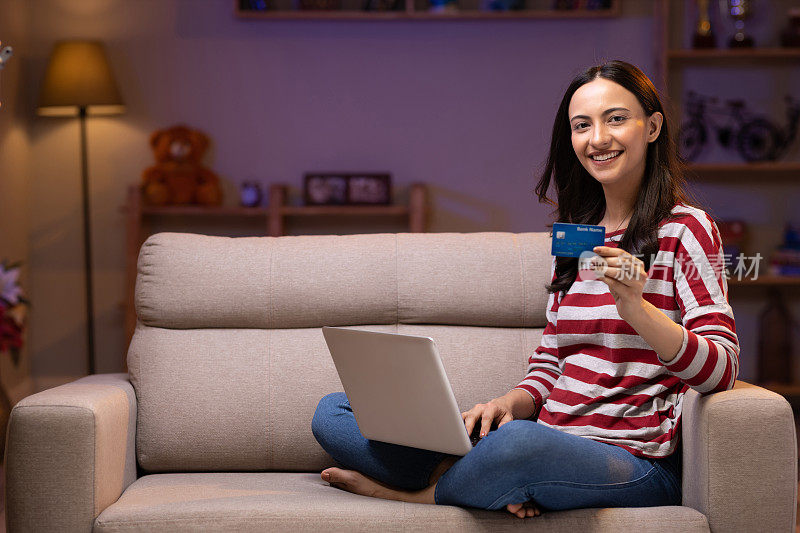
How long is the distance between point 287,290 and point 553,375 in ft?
2.17

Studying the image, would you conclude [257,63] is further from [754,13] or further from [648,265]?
[648,265]

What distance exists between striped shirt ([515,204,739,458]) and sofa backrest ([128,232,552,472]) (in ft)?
1.10

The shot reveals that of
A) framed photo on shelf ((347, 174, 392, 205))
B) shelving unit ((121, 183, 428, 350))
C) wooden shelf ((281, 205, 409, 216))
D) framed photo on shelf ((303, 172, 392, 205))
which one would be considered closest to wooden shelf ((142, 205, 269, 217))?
shelving unit ((121, 183, 428, 350))

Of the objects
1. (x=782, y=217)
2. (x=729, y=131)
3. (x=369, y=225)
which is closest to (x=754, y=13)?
(x=729, y=131)

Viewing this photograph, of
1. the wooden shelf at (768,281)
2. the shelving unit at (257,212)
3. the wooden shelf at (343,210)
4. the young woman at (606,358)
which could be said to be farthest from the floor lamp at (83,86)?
the wooden shelf at (768,281)

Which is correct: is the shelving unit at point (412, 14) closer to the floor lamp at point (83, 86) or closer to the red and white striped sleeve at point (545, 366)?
the floor lamp at point (83, 86)

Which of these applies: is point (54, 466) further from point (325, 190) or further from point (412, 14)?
point (412, 14)

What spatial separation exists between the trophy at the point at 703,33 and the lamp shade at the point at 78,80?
2686 millimetres

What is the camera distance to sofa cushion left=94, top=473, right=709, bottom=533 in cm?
143

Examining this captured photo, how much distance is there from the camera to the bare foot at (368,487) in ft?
5.04

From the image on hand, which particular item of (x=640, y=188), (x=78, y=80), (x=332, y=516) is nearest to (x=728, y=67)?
(x=640, y=188)

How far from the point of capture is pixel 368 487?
1589 mm

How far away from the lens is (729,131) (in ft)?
12.9

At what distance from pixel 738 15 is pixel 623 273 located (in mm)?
3111
